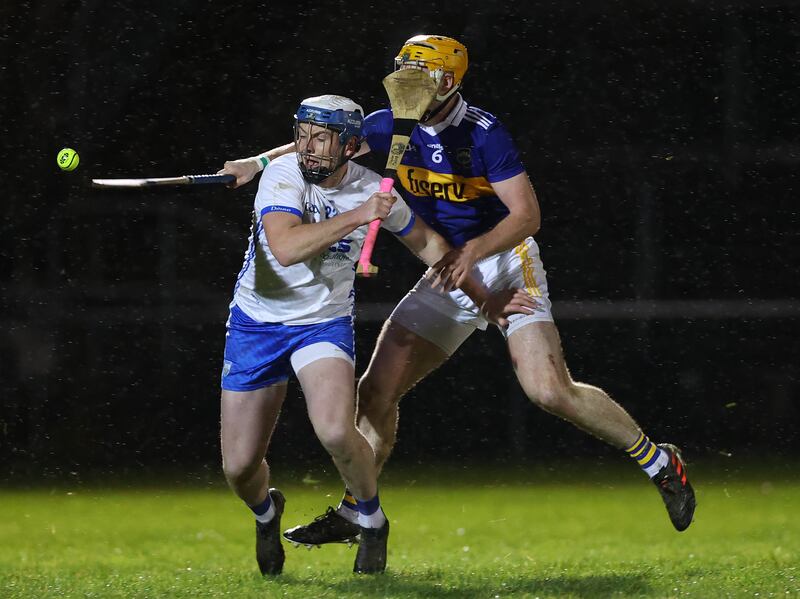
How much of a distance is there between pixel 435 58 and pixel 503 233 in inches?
27.0

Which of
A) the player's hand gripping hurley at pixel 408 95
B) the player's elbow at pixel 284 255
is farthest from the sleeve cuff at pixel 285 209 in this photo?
the player's hand gripping hurley at pixel 408 95

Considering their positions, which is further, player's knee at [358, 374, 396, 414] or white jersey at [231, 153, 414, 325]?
player's knee at [358, 374, 396, 414]

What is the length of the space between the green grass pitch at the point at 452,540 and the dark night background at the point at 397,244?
2.14ft

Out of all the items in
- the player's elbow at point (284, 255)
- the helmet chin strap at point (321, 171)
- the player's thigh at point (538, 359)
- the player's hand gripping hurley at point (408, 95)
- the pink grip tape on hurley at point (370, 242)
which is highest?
the player's hand gripping hurley at point (408, 95)

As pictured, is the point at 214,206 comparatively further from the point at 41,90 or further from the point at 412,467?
the point at 412,467

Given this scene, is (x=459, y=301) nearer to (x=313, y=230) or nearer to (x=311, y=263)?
(x=311, y=263)

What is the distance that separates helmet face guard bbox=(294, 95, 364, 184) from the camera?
4.43 meters

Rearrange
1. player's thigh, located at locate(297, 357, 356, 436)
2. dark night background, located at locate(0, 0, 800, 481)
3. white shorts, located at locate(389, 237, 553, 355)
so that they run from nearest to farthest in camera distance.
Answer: player's thigh, located at locate(297, 357, 356, 436)
white shorts, located at locate(389, 237, 553, 355)
dark night background, located at locate(0, 0, 800, 481)

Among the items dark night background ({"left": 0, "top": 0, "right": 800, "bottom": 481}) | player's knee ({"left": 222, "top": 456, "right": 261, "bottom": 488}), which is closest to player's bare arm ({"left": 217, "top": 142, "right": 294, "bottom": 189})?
player's knee ({"left": 222, "top": 456, "right": 261, "bottom": 488})

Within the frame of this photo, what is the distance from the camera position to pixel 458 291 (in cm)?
518

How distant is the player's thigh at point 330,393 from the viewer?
440 cm

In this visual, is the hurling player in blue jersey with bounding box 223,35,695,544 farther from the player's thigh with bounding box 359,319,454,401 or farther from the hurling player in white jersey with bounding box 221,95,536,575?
the hurling player in white jersey with bounding box 221,95,536,575

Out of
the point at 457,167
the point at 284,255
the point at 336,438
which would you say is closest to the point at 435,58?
the point at 457,167

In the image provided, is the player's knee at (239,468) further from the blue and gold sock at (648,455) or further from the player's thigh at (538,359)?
the blue and gold sock at (648,455)
